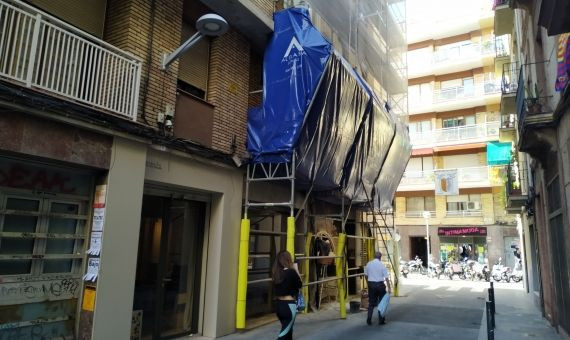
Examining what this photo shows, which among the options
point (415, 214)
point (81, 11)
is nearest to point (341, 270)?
point (81, 11)

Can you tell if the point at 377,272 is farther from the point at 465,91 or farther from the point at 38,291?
the point at 465,91

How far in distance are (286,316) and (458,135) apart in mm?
30684

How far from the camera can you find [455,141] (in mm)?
33344

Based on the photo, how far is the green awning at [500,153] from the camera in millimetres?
19922

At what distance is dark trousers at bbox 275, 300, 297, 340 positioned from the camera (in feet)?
20.6

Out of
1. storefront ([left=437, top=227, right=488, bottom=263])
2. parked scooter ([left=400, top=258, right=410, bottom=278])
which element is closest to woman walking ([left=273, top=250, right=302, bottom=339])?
parked scooter ([left=400, top=258, right=410, bottom=278])

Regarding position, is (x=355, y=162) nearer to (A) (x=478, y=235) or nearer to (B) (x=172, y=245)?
(B) (x=172, y=245)

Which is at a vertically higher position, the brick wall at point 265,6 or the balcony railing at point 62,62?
the brick wall at point 265,6

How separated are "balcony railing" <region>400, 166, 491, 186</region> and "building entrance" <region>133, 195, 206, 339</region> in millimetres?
25493

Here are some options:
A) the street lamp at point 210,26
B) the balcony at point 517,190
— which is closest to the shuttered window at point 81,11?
the street lamp at point 210,26

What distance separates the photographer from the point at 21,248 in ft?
17.9

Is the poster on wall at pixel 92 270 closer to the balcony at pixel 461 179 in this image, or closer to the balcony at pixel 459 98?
the balcony at pixel 461 179

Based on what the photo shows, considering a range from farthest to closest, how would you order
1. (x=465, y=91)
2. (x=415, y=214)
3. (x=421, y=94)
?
(x=421, y=94)
(x=415, y=214)
(x=465, y=91)

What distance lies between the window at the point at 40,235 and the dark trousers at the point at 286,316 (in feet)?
9.78
